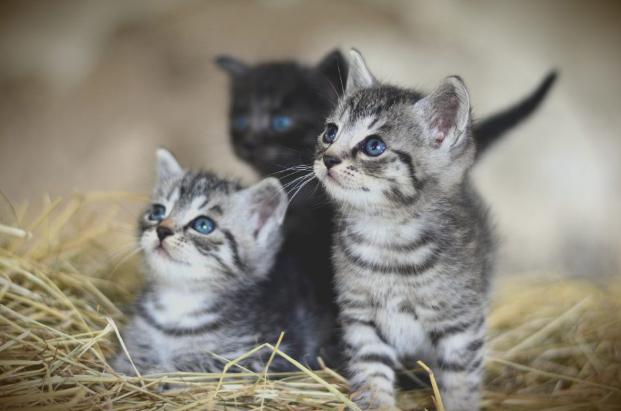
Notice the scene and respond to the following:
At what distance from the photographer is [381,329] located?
194 centimetres

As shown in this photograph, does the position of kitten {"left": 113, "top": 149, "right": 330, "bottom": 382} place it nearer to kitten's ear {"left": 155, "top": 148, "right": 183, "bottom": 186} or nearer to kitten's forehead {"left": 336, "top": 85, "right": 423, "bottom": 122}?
kitten's ear {"left": 155, "top": 148, "right": 183, "bottom": 186}

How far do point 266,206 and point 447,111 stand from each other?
789 millimetres

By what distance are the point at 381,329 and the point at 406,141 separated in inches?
23.9

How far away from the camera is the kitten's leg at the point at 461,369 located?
1.85 meters

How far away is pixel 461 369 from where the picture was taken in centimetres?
186

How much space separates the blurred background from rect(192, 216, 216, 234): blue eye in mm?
1385

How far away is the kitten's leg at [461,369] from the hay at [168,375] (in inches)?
3.7

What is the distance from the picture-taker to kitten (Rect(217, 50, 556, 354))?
2486 millimetres

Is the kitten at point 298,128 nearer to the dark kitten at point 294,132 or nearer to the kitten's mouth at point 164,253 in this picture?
the dark kitten at point 294,132

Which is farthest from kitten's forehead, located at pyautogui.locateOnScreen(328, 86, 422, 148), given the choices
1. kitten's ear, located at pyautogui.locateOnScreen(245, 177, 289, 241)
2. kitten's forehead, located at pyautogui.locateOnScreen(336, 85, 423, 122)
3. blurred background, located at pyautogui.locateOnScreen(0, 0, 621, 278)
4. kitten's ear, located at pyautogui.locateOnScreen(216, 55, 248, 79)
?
blurred background, located at pyautogui.locateOnScreen(0, 0, 621, 278)

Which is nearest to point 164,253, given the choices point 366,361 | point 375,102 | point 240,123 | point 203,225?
point 203,225

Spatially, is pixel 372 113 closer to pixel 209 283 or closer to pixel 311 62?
pixel 209 283

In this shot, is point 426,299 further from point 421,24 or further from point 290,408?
point 421,24

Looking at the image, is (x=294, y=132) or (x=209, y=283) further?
(x=294, y=132)
